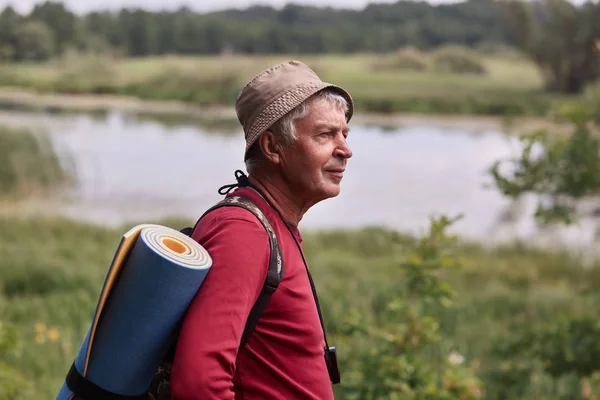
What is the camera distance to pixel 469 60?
34.4m

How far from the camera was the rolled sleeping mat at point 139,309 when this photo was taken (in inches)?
56.2

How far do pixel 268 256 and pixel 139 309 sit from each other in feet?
0.88

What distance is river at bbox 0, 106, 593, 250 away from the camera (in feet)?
63.7

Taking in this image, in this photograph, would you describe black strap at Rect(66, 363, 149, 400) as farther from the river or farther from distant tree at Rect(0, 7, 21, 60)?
distant tree at Rect(0, 7, 21, 60)

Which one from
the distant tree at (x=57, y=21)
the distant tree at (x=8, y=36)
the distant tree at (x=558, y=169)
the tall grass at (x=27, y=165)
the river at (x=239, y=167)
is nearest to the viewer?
the distant tree at (x=558, y=169)

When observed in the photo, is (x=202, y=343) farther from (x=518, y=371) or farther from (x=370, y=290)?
(x=370, y=290)

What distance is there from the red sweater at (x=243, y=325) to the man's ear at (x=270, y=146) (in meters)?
0.09

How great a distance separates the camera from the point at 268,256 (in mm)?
1507

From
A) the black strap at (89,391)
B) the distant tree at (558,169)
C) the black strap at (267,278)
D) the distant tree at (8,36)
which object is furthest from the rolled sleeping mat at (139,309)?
the distant tree at (8,36)

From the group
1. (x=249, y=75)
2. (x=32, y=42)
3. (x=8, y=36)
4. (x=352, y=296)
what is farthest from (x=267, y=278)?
(x=8, y=36)

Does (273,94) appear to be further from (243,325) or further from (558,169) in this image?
(558,169)

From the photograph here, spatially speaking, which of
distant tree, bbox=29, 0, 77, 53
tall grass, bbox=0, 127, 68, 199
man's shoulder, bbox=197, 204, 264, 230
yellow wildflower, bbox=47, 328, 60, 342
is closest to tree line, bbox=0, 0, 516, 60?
distant tree, bbox=29, 0, 77, 53

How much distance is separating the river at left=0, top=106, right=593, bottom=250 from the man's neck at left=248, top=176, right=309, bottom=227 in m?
12.5

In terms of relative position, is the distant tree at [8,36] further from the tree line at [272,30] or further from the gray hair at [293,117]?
the gray hair at [293,117]
